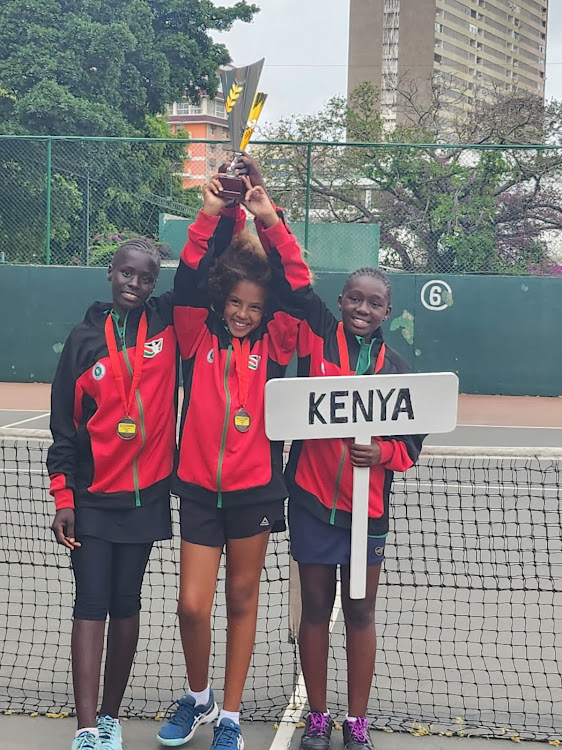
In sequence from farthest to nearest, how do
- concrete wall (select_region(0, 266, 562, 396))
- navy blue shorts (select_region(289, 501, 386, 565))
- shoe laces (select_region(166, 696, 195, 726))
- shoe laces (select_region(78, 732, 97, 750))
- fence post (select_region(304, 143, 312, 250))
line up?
concrete wall (select_region(0, 266, 562, 396)), fence post (select_region(304, 143, 312, 250)), shoe laces (select_region(166, 696, 195, 726)), navy blue shorts (select_region(289, 501, 386, 565)), shoe laces (select_region(78, 732, 97, 750))

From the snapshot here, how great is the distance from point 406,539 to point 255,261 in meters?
4.03

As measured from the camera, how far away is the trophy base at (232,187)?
11.6 feet

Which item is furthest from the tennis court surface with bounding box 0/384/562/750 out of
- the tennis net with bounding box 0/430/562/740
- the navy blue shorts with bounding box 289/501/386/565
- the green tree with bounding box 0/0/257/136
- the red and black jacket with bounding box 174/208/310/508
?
the green tree with bounding box 0/0/257/136

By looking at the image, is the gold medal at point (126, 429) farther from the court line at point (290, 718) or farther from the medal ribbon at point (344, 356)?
the court line at point (290, 718)

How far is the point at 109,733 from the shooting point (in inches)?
140

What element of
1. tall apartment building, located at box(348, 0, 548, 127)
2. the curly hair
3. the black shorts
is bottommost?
the black shorts

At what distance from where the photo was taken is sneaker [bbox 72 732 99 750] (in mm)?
3418

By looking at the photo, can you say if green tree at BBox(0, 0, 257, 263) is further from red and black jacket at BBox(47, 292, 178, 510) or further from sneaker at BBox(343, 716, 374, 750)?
sneaker at BBox(343, 716, 374, 750)

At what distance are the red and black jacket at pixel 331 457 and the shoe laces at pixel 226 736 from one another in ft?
2.70

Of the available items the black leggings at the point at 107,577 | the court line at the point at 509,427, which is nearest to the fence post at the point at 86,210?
the court line at the point at 509,427

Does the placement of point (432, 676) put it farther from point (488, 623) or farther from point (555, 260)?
point (555, 260)

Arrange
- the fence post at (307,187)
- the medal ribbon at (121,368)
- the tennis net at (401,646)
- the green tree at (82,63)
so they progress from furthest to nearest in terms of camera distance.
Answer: the green tree at (82,63) < the fence post at (307,187) < the tennis net at (401,646) < the medal ribbon at (121,368)

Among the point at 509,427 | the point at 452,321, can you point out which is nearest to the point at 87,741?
the point at 509,427

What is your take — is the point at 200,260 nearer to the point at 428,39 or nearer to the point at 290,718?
the point at 290,718
